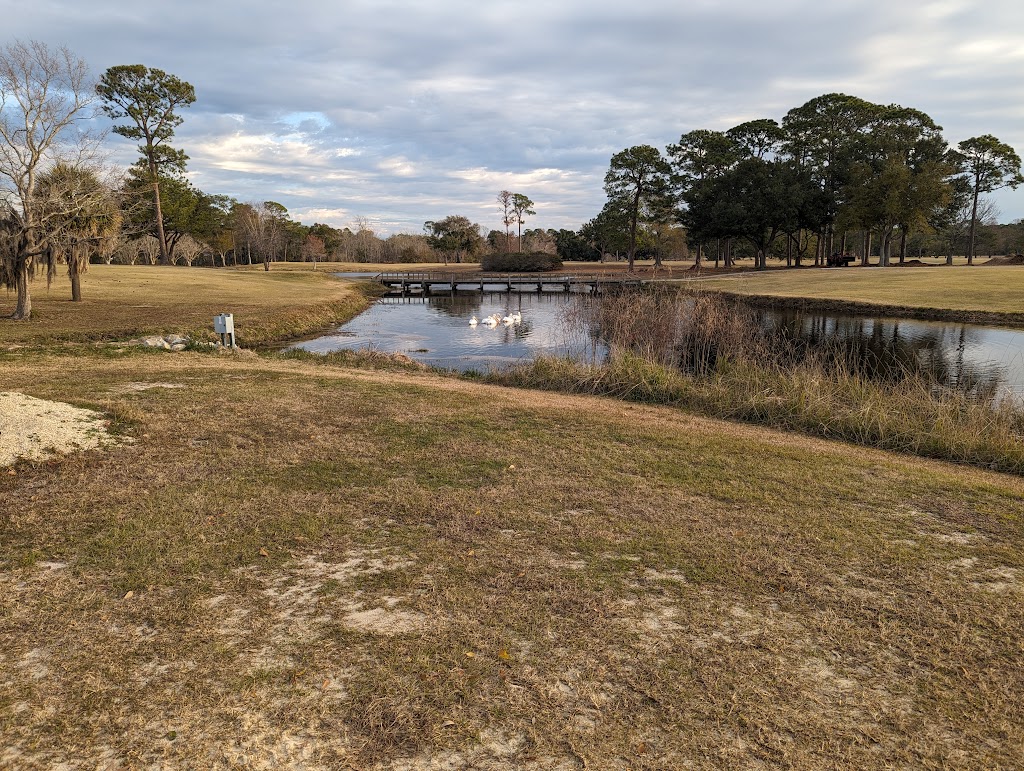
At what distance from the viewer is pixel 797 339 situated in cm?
2373

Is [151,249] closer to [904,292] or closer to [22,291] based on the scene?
[22,291]

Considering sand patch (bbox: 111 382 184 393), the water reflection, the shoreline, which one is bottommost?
the water reflection

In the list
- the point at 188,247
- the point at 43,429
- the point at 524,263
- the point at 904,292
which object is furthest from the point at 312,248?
the point at 43,429

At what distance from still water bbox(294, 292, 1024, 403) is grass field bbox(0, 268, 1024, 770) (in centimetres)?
1073

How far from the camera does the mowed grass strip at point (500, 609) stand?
277 centimetres

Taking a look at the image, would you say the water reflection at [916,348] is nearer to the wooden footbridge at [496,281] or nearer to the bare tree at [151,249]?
the wooden footbridge at [496,281]

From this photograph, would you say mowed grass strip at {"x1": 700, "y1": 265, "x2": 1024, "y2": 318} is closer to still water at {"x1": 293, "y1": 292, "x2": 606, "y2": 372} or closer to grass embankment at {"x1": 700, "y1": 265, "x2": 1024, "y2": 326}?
grass embankment at {"x1": 700, "y1": 265, "x2": 1024, "y2": 326}

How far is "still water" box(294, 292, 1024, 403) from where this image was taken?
18000 millimetres

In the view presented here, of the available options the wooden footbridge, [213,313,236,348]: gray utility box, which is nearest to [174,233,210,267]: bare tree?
the wooden footbridge

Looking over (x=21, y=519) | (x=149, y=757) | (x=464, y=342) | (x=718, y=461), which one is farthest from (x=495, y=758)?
(x=464, y=342)

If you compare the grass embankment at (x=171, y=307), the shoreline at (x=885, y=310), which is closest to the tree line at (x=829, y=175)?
the shoreline at (x=885, y=310)

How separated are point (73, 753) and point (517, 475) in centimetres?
419

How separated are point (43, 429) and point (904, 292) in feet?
125

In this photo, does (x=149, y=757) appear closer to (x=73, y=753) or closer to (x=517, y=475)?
(x=73, y=753)
